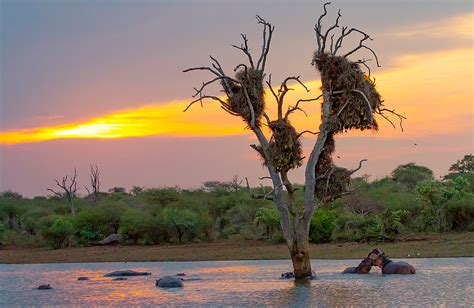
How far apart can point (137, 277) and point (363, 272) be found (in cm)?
885

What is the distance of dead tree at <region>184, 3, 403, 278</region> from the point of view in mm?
26531

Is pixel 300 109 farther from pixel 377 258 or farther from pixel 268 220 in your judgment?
pixel 268 220

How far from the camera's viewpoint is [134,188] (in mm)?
105250

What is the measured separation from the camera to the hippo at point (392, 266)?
2675 centimetres

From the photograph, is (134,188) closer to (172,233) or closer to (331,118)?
(172,233)

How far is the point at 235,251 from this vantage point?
42.2 metres

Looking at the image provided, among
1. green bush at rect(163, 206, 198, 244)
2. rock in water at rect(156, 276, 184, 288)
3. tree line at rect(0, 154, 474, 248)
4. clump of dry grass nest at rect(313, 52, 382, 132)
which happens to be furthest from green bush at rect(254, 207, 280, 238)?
rock in water at rect(156, 276, 184, 288)

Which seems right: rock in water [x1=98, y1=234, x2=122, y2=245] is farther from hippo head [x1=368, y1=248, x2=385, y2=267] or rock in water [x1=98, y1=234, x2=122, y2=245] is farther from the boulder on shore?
hippo head [x1=368, y1=248, x2=385, y2=267]

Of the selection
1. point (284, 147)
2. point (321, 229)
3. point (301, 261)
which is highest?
point (284, 147)

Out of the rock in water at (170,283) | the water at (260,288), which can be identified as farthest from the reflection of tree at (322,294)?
the rock in water at (170,283)

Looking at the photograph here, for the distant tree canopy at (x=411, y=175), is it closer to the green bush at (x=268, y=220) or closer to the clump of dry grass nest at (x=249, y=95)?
the green bush at (x=268, y=220)

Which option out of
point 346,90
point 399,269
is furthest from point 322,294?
point 346,90

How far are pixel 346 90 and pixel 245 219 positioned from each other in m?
27.6

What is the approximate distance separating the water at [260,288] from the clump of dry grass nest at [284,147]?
3991 mm
